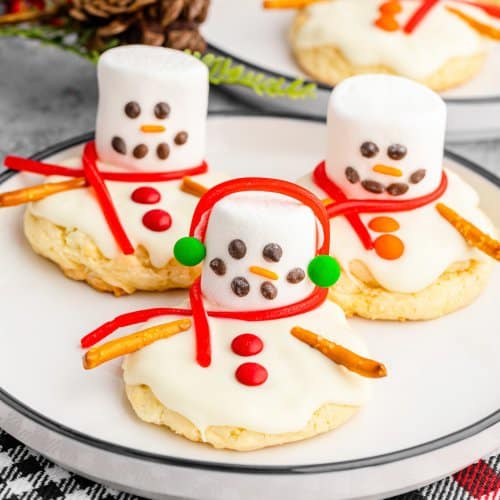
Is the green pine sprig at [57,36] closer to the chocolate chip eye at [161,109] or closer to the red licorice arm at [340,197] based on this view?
the chocolate chip eye at [161,109]

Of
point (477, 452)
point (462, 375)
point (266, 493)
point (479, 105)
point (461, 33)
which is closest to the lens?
point (266, 493)

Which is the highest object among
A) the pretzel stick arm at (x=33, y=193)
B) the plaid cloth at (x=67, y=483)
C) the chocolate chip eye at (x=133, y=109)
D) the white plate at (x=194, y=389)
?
the chocolate chip eye at (x=133, y=109)

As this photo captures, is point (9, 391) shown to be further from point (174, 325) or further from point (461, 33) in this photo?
point (461, 33)

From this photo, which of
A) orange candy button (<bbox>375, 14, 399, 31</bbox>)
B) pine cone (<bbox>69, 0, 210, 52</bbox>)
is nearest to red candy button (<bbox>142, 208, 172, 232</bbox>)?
pine cone (<bbox>69, 0, 210, 52</bbox>)

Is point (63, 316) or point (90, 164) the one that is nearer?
point (63, 316)

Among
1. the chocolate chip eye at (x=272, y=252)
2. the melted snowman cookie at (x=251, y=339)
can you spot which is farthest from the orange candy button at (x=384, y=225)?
the chocolate chip eye at (x=272, y=252)

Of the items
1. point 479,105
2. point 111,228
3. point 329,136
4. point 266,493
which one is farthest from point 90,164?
point 479,105
